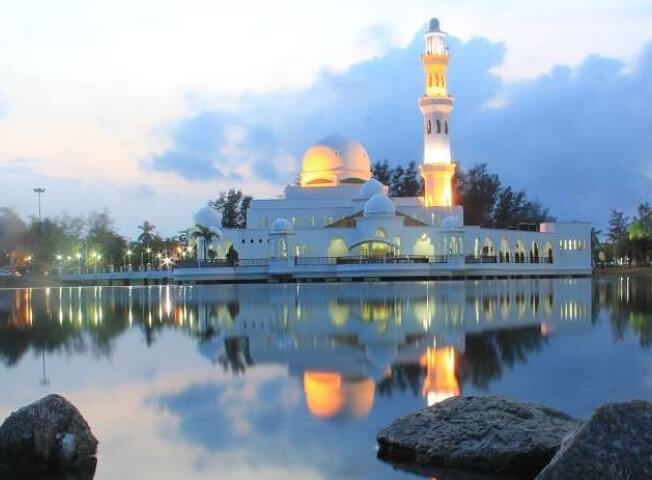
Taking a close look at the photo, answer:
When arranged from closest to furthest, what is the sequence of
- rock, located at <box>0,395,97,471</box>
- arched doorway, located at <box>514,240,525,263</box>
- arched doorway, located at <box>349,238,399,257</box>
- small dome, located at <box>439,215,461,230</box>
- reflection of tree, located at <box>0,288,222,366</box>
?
rock, located at <box>0,395,97,471</box> → reflection of tree, located at <box>0,288,222,366</box> → arched doorway, located at <box>349,238,399,257</box> → small dome, located at <box>439,215,461,230</box> → arched doorway, located at <box>514,240,525,263</box>

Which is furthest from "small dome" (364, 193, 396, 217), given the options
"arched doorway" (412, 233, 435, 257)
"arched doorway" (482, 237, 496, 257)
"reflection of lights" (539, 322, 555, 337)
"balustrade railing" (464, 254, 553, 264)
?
"reflection of lights" (539, 322, 555, 337)

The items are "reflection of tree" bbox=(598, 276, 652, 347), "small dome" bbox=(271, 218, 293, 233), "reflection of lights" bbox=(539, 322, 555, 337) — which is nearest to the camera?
"reflection of tree" bbox=(598, 276, 652, 347)

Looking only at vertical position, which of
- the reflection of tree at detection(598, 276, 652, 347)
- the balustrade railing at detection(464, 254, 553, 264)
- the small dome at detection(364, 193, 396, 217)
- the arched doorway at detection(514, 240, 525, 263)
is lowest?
the reflection of tree at detection(598, 276, 652, 347)

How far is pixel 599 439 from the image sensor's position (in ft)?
17.1

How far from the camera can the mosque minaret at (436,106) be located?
64625 mm

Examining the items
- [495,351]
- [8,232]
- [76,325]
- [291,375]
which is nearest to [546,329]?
[495,351]

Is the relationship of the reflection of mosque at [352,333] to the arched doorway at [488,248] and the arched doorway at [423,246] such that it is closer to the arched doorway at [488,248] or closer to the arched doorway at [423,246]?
the arched doorway at [423,246]

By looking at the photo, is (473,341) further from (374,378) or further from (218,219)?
(218,219)

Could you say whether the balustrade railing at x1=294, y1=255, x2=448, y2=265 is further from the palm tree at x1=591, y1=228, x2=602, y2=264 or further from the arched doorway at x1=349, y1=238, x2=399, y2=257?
the palm tree at x1=591, y1=228, x2=602, y2=264

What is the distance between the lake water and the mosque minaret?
146 feet

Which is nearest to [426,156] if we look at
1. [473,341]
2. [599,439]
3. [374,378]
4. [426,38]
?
[426,38]

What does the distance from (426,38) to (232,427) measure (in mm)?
60241

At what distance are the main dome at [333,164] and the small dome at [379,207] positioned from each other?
28.6 ft

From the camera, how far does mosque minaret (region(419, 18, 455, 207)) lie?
212 ft
